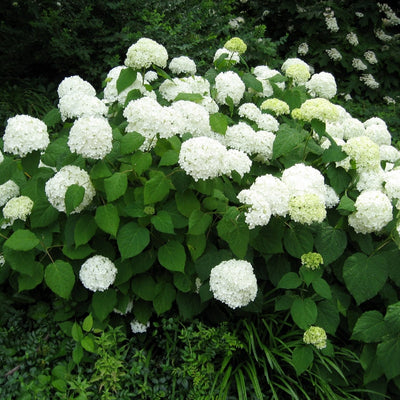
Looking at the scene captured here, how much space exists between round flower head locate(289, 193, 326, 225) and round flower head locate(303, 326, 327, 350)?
0.50 m

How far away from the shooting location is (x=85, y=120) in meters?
1.99

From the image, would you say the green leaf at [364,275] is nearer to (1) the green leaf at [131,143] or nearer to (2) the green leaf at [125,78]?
(1) the green leaf at [131,143]

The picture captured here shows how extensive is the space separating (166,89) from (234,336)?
1474mm

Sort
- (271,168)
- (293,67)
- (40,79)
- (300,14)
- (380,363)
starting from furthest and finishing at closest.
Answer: (300,14), (40,79), (293,67), (271,168), (380,363)

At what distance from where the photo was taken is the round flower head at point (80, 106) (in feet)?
7.97

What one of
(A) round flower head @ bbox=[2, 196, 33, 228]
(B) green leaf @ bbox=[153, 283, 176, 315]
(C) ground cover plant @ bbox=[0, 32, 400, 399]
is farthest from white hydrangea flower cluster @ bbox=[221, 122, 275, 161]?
(A) round flower head @ bbox=[2, 196, 33, 228]

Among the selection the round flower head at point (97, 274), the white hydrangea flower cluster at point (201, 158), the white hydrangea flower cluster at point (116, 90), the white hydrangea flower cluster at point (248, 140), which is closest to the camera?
the white hydrangea flower cluster at point (201, 158)

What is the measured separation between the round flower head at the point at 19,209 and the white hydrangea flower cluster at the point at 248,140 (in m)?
1.05

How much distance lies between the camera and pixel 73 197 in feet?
6.37

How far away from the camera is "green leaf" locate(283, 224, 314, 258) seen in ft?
7.35

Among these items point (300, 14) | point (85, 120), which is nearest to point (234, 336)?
point (85, 120)

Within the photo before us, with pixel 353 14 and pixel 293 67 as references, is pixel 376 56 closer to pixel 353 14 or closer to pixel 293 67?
pixel 353 14

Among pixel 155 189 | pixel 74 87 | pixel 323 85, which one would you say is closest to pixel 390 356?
pixel 155 189

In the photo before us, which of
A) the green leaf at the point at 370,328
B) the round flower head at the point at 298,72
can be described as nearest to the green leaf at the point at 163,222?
the green leaf at the point at 370,328
